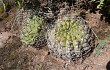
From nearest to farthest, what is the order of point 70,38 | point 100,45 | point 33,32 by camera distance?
point 70,38 < point 100,45 < point 33,32

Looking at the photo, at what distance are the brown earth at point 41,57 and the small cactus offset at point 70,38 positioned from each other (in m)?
0.21

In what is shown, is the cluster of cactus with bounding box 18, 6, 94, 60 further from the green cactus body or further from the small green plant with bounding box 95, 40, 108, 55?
the small green plant with bounding box 95, 40, 108, 55

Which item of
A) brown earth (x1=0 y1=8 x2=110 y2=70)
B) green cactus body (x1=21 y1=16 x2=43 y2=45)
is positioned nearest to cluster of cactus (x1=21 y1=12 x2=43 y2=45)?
green cactus body (x1=21 y1=16 x2=43 y2=45)

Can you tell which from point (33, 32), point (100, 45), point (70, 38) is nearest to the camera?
point (70, 38)

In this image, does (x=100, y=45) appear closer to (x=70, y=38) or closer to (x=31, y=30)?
(x=70, y=38)

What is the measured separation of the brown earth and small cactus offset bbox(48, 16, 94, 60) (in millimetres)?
212

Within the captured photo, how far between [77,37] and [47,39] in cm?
58

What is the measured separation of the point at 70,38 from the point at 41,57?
2.59ft

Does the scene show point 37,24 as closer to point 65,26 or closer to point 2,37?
point 65,26

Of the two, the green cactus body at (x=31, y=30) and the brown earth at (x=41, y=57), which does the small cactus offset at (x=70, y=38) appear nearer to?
the brown earth at (x=41, y=57)

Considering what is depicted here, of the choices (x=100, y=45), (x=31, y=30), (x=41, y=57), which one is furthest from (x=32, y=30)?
(x=100, y=45)

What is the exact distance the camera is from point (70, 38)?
14.1 feet

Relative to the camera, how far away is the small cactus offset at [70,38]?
4293mm

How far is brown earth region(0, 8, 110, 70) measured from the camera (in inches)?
179
